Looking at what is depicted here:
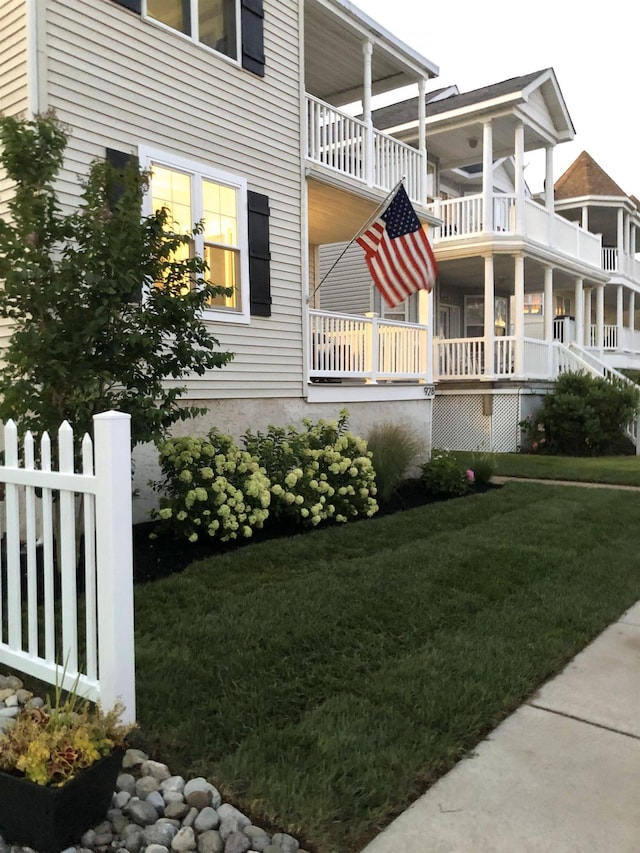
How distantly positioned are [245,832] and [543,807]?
3.35 feet

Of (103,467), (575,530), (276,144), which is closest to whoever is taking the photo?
(103,467)

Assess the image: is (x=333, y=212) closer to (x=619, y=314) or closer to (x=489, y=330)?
(x=489, y=330)

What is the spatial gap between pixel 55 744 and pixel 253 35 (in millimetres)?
8255

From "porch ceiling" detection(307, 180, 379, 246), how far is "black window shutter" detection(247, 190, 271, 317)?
4.51 feet

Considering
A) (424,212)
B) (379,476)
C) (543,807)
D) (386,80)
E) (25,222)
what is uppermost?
(386,80)

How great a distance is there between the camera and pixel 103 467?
2566mm

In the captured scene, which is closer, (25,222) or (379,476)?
(25,222)

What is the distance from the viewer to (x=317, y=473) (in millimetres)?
7008

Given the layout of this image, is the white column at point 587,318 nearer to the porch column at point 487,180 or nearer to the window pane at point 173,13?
the porch column at point 487,180

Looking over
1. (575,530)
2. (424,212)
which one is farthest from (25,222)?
(424,212)

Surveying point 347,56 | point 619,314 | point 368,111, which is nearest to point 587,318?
point 619,314

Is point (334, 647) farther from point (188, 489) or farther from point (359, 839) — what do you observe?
point (188, 489)

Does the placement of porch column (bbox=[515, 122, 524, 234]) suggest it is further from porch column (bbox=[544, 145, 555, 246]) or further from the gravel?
the gravel

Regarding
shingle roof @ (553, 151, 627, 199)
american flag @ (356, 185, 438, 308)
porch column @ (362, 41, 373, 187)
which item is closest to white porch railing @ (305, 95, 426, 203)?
porch column @ (362, 41, 373, 187)
